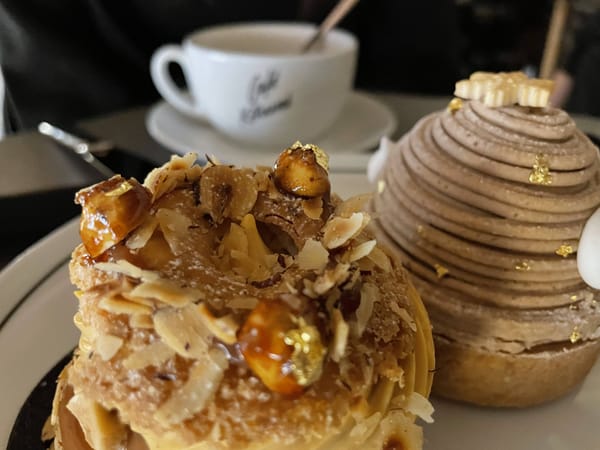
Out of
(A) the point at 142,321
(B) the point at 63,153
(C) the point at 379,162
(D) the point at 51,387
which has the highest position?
(A) the point at 142,321

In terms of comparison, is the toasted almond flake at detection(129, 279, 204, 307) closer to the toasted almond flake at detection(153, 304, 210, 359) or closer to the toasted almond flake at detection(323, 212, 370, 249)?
the toasted almond flake at detection(153, 304, 210, 359)

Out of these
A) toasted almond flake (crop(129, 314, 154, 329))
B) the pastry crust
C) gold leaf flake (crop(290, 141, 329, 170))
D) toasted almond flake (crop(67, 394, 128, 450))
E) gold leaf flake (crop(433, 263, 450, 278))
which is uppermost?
gold leaf flake (crop(290, 141, 329, 170))

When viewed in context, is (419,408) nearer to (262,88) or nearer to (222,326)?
(222,326)

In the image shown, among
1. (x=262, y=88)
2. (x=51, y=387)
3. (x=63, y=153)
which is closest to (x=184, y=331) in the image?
(x=51, y=387)

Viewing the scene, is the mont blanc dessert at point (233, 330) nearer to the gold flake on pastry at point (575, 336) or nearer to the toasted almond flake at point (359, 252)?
the toasted almond flake at point (359, 252)

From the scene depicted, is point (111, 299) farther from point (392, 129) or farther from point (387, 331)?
point (392, 129)

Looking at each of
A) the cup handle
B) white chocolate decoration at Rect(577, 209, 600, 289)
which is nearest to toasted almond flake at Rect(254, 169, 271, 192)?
white chocolate decoration at Rect(577, 209, 600, 289)

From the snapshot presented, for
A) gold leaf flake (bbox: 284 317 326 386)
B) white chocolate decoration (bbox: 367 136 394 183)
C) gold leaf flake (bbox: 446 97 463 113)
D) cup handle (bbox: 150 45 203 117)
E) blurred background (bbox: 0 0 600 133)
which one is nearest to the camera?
gold leaf flake (bbox: 284 317 326 386)
